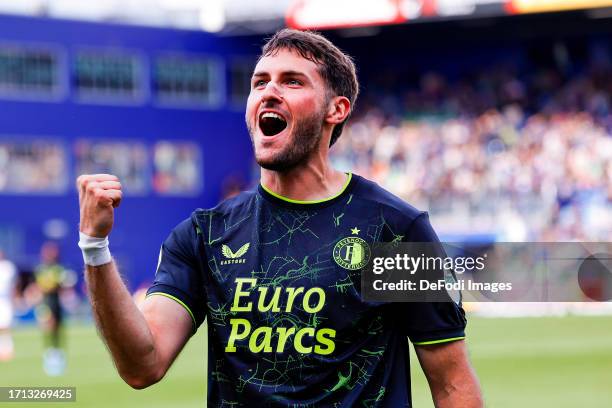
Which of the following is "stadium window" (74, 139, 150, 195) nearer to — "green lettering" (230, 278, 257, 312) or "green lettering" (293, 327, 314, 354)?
"green lettering" (230, 278, 257, 312)

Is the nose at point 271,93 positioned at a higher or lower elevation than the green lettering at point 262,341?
higher

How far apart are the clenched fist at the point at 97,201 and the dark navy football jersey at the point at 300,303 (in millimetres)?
583

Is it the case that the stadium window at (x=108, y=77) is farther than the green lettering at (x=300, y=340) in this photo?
Yes

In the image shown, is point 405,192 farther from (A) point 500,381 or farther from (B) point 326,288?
(B) point 326,288

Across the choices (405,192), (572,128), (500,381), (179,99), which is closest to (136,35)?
(179,99)

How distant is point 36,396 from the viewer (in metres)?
15.1

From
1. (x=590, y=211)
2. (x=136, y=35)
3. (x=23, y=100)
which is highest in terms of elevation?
(x=136, y=35)

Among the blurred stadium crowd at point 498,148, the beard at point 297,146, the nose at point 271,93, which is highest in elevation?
the blurred stadium crowd at point 498,148

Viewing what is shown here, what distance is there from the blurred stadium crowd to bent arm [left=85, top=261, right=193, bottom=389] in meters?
27.0

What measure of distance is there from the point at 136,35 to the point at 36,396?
27.9 meters

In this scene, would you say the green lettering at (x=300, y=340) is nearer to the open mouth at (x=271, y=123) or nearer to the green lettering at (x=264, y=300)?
the green lettering at (x=264, y=300)

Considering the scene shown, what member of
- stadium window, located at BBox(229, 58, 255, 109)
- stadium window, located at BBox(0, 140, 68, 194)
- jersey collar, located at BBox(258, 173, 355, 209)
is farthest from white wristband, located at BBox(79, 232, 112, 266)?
stadium window, located at BBox(229, 58, 255, 109)

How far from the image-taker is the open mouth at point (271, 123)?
4177 millimetres

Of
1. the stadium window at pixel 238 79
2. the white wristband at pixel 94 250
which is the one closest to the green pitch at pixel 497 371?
the white wristband at pixel 94 250
